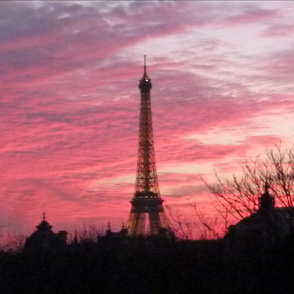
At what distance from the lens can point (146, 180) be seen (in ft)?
392

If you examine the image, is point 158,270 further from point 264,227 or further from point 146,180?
point 146,180

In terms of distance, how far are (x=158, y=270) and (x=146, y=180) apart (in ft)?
258

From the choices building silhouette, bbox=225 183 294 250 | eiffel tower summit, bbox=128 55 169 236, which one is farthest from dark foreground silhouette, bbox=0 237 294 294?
eiffel tower summit, bbox=128 55 169 236

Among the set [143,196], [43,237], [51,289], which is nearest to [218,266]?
[51,289]

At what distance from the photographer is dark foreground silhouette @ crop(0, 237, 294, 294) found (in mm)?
38312

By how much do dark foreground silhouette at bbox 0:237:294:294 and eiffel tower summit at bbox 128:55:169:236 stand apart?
224ft

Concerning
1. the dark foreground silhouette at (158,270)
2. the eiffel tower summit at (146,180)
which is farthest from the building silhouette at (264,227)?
the eiffel tower summit at (146,180)

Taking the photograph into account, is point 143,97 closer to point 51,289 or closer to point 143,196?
point 143,196

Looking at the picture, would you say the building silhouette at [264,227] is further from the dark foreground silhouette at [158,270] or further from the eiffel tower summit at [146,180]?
the eiffel tower summit at [146,180]

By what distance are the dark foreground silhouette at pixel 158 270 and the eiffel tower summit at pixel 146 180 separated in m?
68.3

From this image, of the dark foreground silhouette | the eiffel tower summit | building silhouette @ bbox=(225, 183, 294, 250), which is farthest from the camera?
the eiffel tower summit

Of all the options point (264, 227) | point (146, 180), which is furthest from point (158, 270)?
point (146, 180)

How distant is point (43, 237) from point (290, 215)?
3729 cm

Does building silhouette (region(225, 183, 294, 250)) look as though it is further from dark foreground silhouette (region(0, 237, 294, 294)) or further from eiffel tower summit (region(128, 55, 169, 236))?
eiffel tower summit (region(128, 55, 169, 236))
